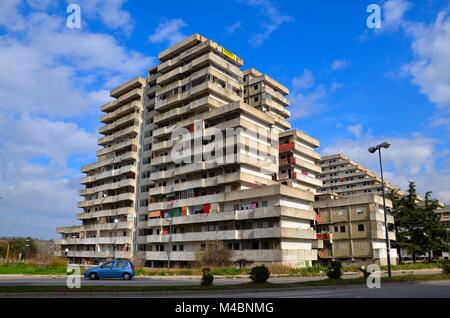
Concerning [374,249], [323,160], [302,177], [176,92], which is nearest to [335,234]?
[374,249]

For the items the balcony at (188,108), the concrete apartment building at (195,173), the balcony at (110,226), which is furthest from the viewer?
the balcony at (110,226)

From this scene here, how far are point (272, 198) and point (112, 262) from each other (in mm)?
25084

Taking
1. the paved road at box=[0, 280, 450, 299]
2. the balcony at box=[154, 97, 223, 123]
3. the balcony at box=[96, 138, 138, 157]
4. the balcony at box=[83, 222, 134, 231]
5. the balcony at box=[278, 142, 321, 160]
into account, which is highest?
the balcony at box=[154, 97, 223, 123]

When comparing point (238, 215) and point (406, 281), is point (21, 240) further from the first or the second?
point (406, 281)

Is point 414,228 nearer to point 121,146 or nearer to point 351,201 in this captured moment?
point 351,201

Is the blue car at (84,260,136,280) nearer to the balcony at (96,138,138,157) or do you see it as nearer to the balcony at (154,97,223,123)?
the balcony at (154,97,223,123)

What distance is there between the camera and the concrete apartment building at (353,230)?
57.3 metres

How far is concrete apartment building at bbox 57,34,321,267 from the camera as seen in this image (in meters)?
51.1

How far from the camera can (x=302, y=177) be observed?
6519 centimetres

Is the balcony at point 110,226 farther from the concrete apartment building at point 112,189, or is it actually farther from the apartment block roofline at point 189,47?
the apartment block roofline at point 189,47

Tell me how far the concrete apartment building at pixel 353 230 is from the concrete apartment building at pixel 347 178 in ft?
170

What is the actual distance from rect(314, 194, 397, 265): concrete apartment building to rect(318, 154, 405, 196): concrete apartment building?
51893 mm

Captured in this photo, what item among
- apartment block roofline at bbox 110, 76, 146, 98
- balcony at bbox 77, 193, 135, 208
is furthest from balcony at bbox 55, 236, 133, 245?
apartment block roofline at bbox 110, 76, 146, 98

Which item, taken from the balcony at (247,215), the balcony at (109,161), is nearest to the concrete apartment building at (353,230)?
the balcony at (247,215)
